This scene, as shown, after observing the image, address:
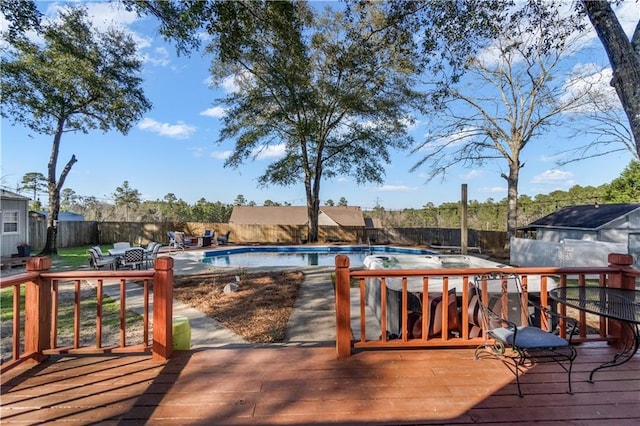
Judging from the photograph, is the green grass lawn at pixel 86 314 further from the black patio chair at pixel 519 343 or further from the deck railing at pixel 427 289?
the black patio chair at pixel 519 343

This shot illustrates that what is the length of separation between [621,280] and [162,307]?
14.5 ft

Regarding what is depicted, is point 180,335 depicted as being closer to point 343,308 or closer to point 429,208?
point 343,308

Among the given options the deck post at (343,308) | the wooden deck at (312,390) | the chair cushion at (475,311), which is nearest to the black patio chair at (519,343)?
the wooden deck at (312,390)

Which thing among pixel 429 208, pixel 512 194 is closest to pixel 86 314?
pixel 512 194

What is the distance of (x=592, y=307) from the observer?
2533 millimetres

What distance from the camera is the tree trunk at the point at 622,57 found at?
8.49ft

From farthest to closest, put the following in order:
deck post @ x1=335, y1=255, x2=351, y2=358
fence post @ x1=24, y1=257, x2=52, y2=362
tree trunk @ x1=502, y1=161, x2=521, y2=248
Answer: tree trunk @ x1=502, y1=161, x2=521, y2=248
deck post @ x1=335, y1=255, x2=351, y2=358
fence post @ x1=24, y1=257, x2=52, y2=362

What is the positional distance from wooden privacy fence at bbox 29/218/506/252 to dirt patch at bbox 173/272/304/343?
11.2 m

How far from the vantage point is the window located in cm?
1110

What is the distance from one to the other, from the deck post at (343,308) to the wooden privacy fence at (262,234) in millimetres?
15599

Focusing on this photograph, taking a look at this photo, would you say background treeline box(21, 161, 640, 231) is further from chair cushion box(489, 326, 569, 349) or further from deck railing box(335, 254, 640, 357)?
chair cushion box(489, 326, 569, 349)

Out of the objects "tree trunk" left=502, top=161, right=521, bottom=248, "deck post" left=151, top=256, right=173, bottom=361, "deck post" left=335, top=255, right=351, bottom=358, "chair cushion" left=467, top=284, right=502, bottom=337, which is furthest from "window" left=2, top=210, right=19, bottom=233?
"tree trunk" left=502, top=161, right=521, bottom=248

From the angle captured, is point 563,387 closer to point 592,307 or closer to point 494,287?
point 592,307

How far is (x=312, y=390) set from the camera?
230 centimetres
